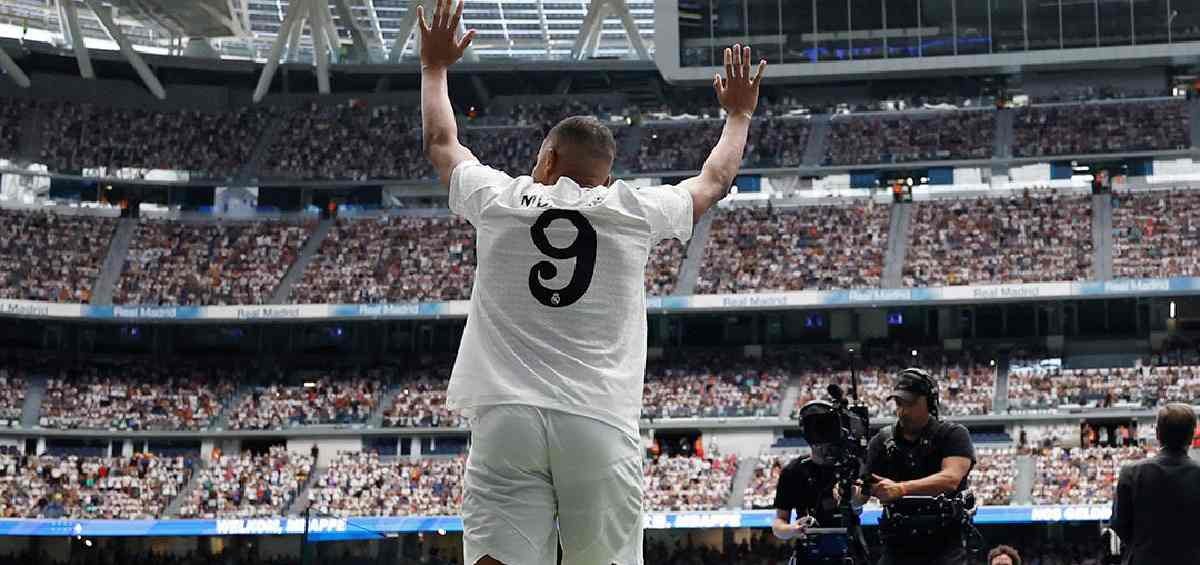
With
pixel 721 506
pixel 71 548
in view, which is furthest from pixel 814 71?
pixel 71 548

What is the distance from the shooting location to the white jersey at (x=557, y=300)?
4340 millimetres

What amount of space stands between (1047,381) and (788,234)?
10724 millimetres

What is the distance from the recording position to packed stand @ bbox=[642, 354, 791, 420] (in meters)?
47.9

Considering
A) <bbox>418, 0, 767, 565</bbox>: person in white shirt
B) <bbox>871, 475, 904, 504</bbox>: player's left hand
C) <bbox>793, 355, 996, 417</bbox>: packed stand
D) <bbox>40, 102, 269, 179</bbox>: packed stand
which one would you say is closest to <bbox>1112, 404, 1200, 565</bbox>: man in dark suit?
<bbox>871, 475, 904, 504</bbox>: player's left hand

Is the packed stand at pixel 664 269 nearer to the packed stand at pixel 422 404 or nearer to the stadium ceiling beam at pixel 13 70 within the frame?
the packed stand at pixel 422 404

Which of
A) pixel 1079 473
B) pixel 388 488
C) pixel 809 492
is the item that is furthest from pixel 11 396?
pixel 809 492

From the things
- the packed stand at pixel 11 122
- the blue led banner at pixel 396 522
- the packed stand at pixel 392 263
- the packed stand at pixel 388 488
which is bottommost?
the blue led banner at pixel 396 522

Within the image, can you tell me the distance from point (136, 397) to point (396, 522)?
508 inches

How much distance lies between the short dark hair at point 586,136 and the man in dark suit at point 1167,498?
3.41 meters

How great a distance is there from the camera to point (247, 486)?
45219 millimetres

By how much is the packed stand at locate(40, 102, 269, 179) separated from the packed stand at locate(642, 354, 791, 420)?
18719 millimetres

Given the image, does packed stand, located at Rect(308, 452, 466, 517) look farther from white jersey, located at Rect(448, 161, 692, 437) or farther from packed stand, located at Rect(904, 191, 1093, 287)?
white jersey, located at Rect(448, 161, 692, 437)

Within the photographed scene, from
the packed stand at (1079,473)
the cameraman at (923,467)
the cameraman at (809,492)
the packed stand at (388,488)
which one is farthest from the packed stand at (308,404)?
the cameraman at (923,467)

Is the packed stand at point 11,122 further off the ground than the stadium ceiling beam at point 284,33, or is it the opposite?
the stadium ceiling beam at point 284,33
